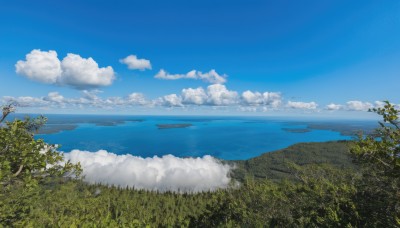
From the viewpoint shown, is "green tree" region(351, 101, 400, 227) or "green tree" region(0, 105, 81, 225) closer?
"green tree" region(351, 101, 400, 227)

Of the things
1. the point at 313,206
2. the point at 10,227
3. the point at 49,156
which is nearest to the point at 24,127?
the point at 49,156

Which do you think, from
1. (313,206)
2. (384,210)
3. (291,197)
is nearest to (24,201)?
(384,210)

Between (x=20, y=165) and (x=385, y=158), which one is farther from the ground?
(x=385, y=158)

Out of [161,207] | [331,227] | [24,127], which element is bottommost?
[161,207]

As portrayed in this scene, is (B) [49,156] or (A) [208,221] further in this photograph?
(A) [208,221]

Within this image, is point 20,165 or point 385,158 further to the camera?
point 20,165

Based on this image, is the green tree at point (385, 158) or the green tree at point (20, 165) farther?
the green tree at point (20, 165)

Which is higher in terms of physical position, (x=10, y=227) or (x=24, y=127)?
(x=24, y=127)

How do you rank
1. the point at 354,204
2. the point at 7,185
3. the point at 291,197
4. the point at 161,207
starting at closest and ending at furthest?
the point at 7,185 → the point at 354,204 → the point at 291,197 → the point at 161,207

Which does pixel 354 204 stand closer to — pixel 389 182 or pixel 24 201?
pixel 389 182

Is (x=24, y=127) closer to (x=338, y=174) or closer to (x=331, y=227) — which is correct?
(x=331, y=227)

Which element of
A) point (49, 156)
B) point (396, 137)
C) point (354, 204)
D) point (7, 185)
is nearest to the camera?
point (396, 137)
